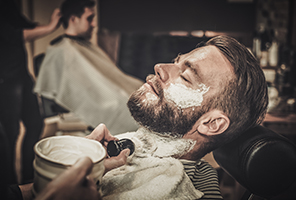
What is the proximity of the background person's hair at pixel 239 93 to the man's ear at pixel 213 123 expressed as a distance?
2 centimetres

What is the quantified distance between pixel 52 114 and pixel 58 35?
0.57 m

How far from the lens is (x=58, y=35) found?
1.82 m

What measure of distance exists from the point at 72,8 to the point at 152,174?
50.9 inches

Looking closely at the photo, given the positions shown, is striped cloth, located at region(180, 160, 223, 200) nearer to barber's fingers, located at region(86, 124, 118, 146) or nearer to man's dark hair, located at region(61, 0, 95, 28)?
barber's fingers, located at region(86, 124, 118, 146)

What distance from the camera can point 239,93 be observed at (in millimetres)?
757

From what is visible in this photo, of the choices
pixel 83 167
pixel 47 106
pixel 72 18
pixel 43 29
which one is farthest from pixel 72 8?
pixel 83 167

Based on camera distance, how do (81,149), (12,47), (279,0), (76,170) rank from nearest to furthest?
1. (76,170)
2. (81,149)
3. (12,47)
4. (279,0)

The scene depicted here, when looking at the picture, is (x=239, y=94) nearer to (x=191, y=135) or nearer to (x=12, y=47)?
(x=191, y=135)

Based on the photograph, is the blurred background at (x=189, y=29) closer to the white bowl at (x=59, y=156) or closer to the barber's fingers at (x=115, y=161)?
the barber's fingers at (x=115, y=161)

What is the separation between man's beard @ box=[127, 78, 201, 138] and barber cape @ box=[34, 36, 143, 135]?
834 millimetres

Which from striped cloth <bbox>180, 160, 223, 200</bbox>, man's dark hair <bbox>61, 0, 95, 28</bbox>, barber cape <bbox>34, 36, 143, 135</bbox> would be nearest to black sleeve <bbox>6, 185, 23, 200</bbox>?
striped cloth <bbox>180, 160, 223, 200</bbox>

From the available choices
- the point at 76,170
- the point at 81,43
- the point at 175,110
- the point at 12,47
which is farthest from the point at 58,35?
the point at 76,170

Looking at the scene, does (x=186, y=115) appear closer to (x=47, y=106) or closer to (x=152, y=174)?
(x=152, y=174)

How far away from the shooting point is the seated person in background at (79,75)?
5.52 feet
